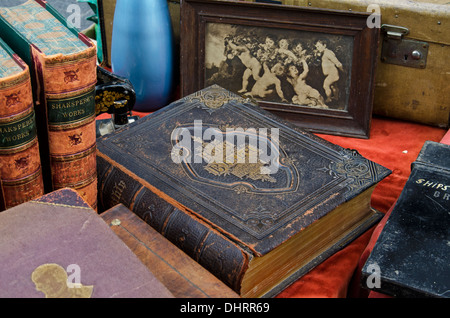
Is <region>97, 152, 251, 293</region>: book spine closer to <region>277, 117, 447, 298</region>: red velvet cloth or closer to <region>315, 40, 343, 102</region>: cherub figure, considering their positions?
<region>277, 117, 447, 298</region>: red velvet cloth

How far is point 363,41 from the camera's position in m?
1.08

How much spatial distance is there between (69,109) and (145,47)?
0.46 m

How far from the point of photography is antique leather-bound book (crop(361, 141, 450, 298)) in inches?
25.9

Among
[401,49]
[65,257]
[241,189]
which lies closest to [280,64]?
[401,49]

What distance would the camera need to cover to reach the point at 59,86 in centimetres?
70

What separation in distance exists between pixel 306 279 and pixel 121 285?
1.08 feet

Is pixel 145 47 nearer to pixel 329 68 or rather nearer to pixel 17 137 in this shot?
pixel 329 68

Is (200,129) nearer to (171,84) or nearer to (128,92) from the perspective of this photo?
(128,92)

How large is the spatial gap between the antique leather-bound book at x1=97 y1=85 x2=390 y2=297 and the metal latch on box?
1.07 ft

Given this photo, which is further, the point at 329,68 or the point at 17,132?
the point at 329,68

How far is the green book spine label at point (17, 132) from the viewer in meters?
0.67

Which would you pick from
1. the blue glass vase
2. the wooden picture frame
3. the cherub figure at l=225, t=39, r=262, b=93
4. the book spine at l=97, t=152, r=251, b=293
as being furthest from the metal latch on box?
the book spine at l=97, t=152, r=251, b=293

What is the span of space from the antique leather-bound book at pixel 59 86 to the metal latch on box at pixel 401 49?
67 cm

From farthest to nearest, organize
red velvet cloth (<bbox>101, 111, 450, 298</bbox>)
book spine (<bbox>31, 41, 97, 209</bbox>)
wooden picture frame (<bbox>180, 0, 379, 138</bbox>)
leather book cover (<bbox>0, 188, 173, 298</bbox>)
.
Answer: wooden picture frame (<bbox>180, 0, 379, 138</bbox>)
red velvet cloth (<bbox>101, 111, 450, 298</bbox>)
book spine (<bbox>31, 41, 97, 209</bbox>)
leather book cover (<bbox>0, 188, 173, 298</bbox>)
